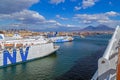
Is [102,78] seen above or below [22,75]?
above

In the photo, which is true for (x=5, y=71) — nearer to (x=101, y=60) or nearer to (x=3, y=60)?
(x=3, y=60)

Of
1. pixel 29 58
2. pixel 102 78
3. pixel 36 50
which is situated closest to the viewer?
pixel 102 78

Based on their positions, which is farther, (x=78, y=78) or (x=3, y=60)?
(x=3, y=60)

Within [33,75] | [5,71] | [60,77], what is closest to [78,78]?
[60,77]

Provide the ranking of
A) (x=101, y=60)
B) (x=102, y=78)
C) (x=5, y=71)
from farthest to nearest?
1. (x=5, y=71)
2. (x=102, y=78)
3. (x=101, y=60)

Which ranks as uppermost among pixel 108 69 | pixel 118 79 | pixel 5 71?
pixel 108 69

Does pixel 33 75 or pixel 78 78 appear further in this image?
pixel 33 75

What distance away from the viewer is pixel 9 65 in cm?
3562

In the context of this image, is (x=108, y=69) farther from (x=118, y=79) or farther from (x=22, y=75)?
(x=22, y=75)

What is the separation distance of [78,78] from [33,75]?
633 cm

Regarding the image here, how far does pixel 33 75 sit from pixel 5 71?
595 cm

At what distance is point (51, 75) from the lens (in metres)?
27.9

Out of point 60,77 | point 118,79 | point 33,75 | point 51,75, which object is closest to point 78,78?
point 60,77

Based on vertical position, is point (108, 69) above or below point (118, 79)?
above
